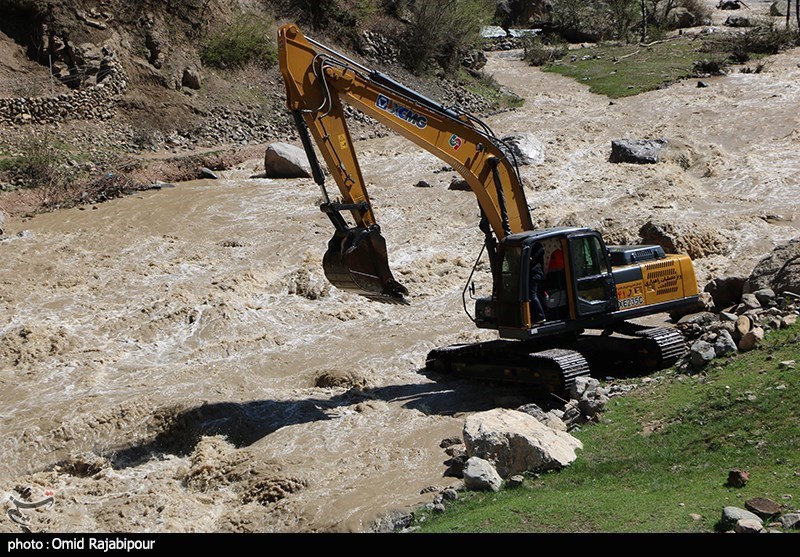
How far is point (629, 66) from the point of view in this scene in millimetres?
40812

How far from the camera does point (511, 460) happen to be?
33.6ft

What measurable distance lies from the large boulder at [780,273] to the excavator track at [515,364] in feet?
10.9

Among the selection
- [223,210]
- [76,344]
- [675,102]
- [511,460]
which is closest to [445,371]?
[511,460]

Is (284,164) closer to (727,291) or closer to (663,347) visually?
(727,291)

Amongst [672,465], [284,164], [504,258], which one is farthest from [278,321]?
[672,465]

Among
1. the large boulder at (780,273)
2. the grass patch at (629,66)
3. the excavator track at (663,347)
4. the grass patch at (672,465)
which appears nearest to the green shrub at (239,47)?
the grass patch at (629,66)

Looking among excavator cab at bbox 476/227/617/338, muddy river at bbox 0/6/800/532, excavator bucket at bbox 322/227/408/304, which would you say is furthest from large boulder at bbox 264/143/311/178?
excavator cab at bbox 476/227/617/338

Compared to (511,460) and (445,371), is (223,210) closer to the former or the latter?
(445,371)

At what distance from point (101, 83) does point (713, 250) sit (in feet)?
61.6

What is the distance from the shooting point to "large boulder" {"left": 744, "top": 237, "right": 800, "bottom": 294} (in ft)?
46.3

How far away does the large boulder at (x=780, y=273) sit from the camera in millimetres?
14102

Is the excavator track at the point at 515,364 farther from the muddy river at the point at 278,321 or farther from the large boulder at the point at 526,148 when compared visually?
the large boulder at the point at 526,148

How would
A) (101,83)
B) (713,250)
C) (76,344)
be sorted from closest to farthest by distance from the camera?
(76,344), (713,250), (101,83)
